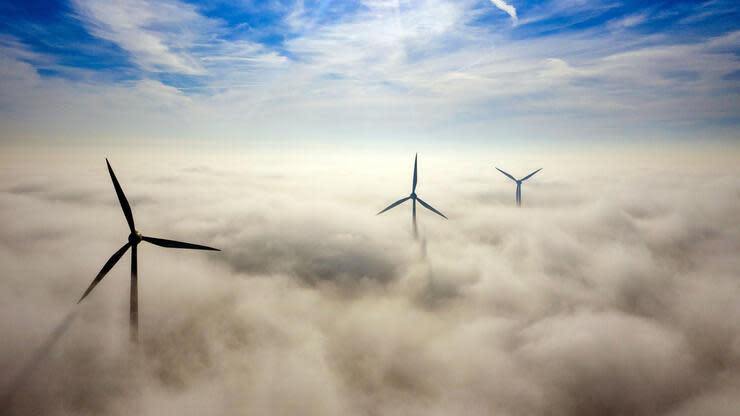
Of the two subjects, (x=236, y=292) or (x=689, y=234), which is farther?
(x=689, y=234)

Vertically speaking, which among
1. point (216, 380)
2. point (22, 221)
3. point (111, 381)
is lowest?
point (216, 380)

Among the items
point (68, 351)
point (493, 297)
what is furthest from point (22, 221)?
point (493, 297)

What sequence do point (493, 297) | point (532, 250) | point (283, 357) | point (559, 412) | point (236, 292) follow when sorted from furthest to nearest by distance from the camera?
point (532, 250) → point (236, 292) → point (493, 297) → point (283, 357) → point (559, 412)

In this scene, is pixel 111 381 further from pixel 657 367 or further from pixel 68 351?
pixel 657 367

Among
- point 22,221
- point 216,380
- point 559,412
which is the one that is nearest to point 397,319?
point 559,412

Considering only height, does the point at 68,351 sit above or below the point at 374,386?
above

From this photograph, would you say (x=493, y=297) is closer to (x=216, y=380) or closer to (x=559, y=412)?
(x=559, y=412)

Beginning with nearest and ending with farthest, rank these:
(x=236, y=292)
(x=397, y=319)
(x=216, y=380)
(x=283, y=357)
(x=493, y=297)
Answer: (x=216, y=380), (x=283, y=357), (x=397, y=319), (x=493, y=297), (x=236, y=292)

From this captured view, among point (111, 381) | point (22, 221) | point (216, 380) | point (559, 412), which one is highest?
point (22, 221)

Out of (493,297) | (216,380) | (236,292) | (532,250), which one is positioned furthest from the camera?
(532,250)
